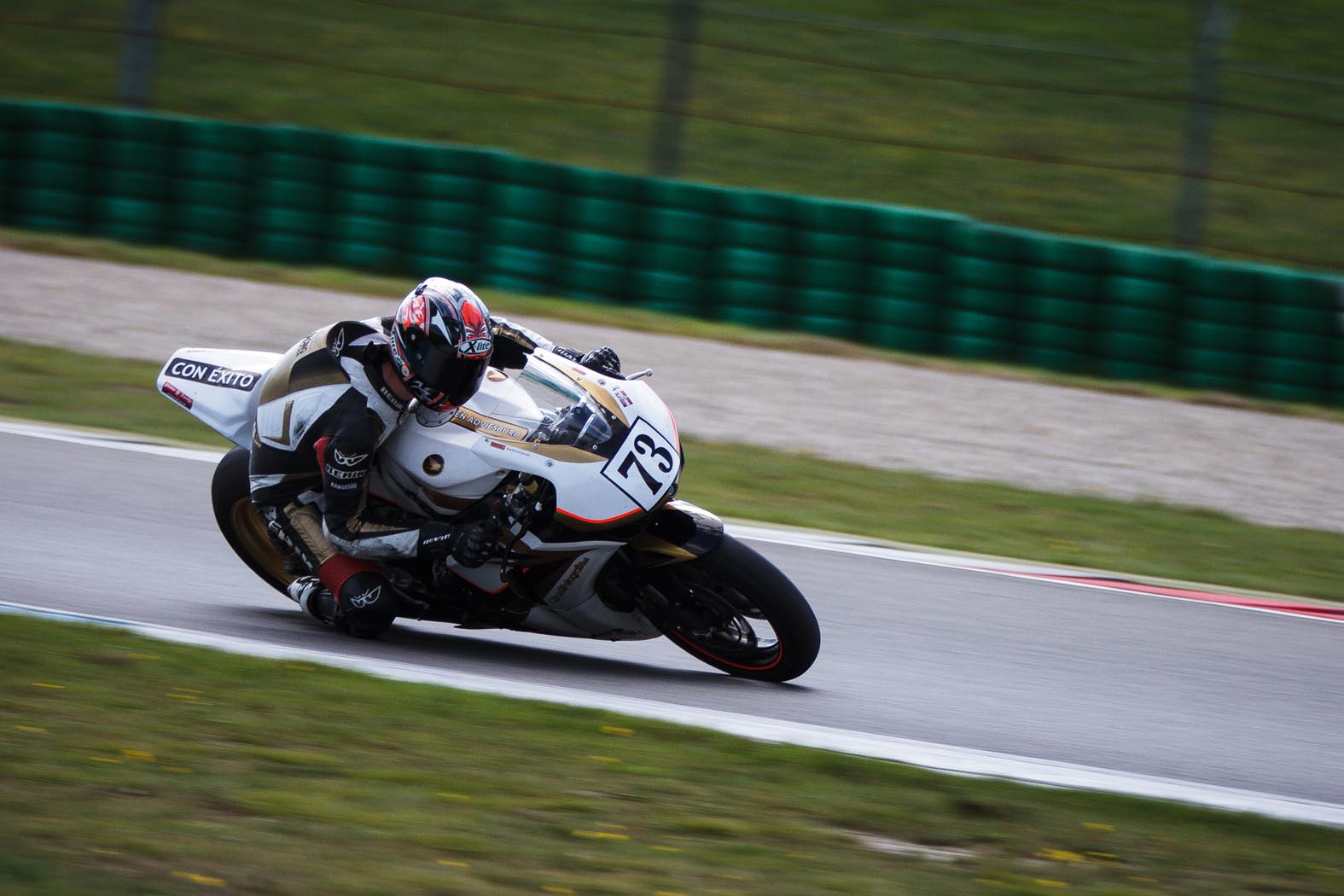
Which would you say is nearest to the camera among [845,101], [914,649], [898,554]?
[914,649]

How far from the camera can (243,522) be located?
5785 mm

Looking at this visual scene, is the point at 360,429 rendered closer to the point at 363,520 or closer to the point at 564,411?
the point at 363,520

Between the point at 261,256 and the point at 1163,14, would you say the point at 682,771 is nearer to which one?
the point at 261,256

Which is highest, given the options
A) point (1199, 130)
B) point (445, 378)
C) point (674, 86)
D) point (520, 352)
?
point (1199, 130)

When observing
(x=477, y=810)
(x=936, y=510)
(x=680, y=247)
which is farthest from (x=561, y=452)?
(x=680, y=247)

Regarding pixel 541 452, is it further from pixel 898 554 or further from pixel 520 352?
pixel 898 554

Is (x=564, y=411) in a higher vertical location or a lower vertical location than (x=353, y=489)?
higher

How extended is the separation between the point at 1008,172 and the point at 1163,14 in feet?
18.4

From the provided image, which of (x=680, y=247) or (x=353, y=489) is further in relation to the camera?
(x=680, y=247)

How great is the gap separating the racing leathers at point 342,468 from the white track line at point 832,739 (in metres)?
0.28

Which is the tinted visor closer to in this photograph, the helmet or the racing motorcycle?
the helmet

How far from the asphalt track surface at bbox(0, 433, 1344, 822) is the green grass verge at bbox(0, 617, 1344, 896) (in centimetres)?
60

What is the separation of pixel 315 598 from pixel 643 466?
1445 mm

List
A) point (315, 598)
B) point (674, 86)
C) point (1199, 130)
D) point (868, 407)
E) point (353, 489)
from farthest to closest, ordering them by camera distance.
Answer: point (674, 86)
point (1199, 130)
point (868, 407)
point (315, 598)
point (353, 489)
